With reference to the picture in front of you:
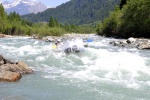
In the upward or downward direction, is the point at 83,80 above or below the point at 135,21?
below

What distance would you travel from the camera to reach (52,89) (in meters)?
17.4

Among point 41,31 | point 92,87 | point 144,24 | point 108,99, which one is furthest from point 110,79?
point 41,31

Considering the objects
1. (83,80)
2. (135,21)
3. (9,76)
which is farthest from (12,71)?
(135,21)

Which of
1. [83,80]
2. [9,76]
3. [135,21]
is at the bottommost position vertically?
[83,80]

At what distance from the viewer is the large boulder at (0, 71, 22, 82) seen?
18983mm

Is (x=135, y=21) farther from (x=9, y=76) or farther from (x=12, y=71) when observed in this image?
(x=9, y=76)

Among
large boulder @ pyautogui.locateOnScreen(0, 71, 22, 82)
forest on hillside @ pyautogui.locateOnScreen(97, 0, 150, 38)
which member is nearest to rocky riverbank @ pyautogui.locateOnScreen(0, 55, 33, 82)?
large boulder @ pyautogui.locateOnScreen(0, 71, 22, 82)

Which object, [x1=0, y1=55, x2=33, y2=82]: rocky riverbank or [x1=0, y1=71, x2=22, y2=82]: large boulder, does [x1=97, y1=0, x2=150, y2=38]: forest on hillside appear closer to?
[x1=0, y1=55, x2=33, y2=82]: rocky riverbank

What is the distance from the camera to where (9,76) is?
63.3ft

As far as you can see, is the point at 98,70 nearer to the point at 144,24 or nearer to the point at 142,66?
the point at 142,66

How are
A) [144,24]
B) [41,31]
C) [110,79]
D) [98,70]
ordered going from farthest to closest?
[41,31]
[144,24]
[98,70]
[110,79]

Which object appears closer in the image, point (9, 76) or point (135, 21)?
point (9, 76)

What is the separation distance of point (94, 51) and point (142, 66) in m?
8.20

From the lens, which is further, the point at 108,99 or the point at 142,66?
the point at 142,66
